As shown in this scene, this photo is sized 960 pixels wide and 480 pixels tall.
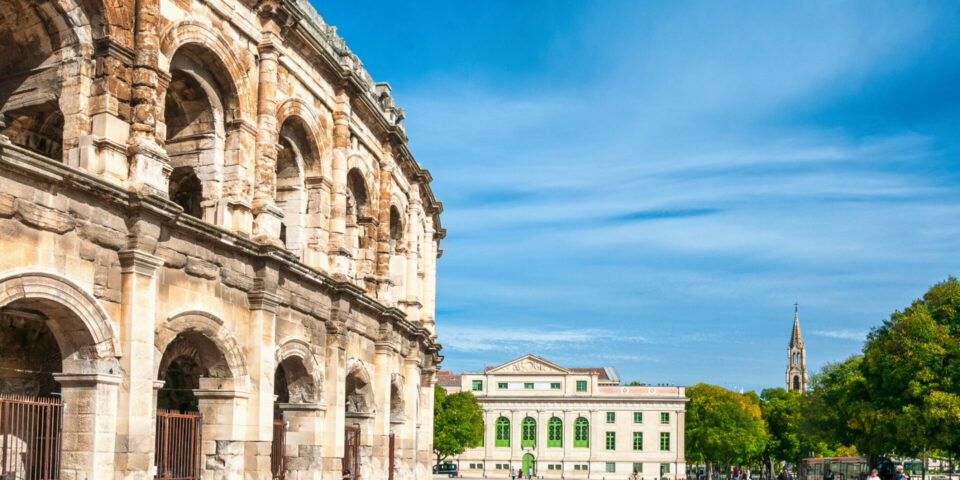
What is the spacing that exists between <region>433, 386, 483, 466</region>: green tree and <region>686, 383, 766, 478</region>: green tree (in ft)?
72.2

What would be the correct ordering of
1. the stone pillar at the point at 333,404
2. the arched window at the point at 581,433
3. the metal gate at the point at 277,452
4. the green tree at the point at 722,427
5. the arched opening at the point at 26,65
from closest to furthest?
the arched opening at the point at 26,65
the metal gate at the point at 277,452
the stone pillar at the point at 333,404
the green tree at the point at 722,427
the arched window at the point at 581,433

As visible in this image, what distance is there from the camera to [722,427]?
260 ft

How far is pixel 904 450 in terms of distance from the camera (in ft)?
108

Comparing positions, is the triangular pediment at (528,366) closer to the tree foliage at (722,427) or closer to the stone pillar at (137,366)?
the tree foliage at (722,427)

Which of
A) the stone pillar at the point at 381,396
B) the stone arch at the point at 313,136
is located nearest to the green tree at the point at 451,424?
the stone pillar at the point at 381,396

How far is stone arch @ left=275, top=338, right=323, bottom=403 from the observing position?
1984 cm

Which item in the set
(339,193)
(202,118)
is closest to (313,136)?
(339,193)

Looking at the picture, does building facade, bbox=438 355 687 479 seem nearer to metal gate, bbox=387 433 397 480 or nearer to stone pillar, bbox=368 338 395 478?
metal gate, bbox=387 433 397 480

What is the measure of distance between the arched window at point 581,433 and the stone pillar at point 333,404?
62.0m

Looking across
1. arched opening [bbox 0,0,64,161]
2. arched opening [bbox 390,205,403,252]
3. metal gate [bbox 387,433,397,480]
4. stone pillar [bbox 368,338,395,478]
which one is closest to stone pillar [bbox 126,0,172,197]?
arched opening [bbox 0,0,64,161]

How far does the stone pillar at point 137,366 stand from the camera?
13.8 m

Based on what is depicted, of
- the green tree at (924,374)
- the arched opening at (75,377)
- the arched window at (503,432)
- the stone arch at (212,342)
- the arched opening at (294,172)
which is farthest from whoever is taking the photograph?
the arched window at (503,432)

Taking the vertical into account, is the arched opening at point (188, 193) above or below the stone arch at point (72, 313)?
above

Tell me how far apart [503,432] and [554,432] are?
4.15 meters
